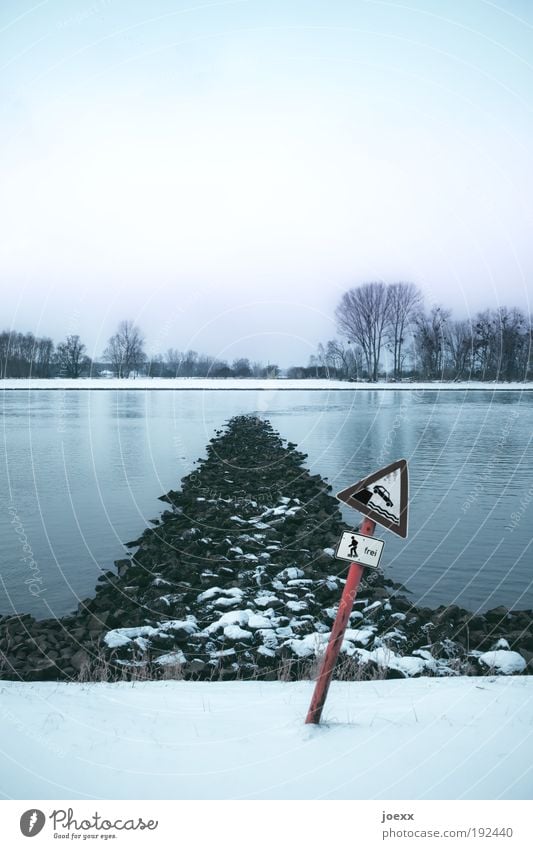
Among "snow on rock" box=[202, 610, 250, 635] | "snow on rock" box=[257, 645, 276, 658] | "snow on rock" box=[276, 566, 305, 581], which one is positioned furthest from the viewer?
"snow on rock" box=[276, 566, 305, 581]

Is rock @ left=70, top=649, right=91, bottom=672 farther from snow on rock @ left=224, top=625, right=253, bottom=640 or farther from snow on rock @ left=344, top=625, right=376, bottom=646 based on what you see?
snow on rock @ left=344, top=625, right=376, bottom=646

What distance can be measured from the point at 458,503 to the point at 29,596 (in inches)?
390

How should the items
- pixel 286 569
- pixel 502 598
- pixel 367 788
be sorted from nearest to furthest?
1. pixel 367 788
2. pixel 502 598
3. pixel 286 569

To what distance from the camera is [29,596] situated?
32.5 ft

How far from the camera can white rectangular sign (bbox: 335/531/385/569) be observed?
15.9 ft

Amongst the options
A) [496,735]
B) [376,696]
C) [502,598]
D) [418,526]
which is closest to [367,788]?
[496,735]

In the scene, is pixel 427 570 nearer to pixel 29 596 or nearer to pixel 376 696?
pixel 376 696

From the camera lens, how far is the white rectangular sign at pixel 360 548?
4.83m

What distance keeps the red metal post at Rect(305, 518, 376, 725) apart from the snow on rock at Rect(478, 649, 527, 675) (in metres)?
2.69

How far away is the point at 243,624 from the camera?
27.9 ft

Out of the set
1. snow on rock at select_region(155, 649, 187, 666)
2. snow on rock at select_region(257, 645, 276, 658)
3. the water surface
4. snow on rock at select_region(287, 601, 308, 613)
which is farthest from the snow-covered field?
the water surface

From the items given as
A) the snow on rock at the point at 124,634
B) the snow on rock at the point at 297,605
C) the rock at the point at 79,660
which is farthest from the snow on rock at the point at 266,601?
the rock at the point at 79,660

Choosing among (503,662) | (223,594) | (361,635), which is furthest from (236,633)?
(503,662)

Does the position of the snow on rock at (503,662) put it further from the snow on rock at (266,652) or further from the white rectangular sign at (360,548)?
the white rectangular sign at (360,548)
